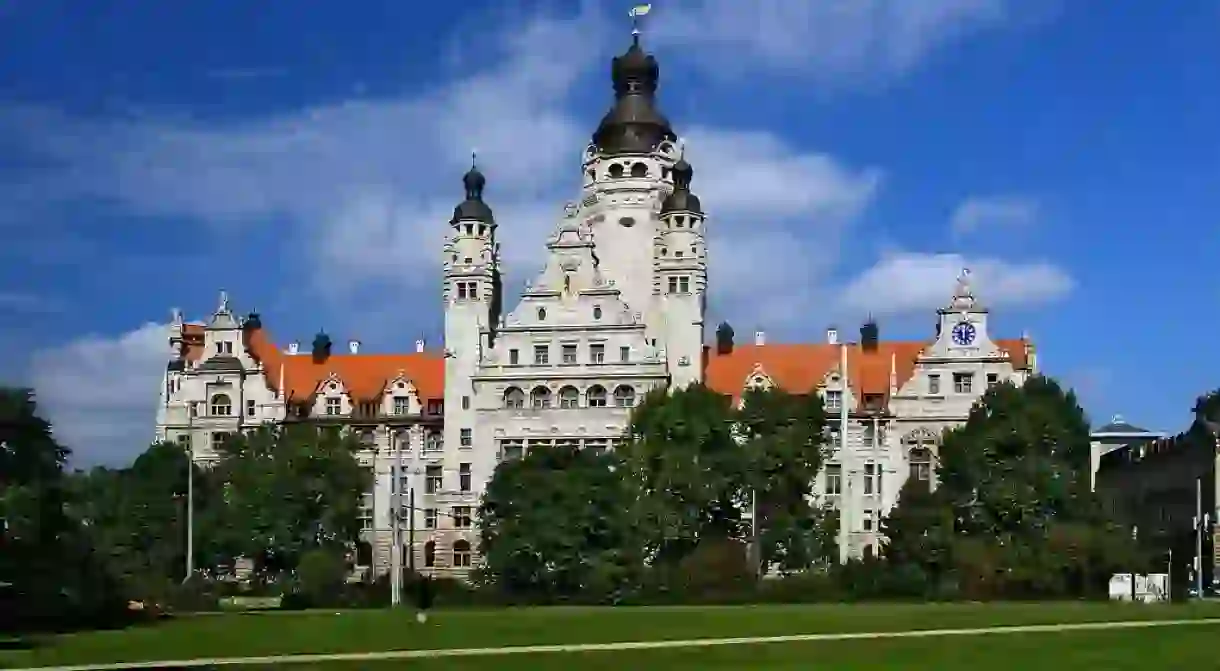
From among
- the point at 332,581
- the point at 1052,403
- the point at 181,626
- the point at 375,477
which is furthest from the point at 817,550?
the point at 181,626

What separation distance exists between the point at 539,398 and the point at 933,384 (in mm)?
21861

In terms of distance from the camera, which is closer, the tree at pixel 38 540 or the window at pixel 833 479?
the tree at pixel 38 540

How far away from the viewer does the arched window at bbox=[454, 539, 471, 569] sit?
90.8 metres

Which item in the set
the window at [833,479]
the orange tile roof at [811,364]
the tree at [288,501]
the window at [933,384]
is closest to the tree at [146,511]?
the tree at [288,501]

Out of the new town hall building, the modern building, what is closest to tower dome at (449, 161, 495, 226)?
the new town hall building

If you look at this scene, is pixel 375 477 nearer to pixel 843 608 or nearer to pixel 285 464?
pixel 285 464

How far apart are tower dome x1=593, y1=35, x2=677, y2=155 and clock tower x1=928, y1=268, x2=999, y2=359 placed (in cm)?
2035

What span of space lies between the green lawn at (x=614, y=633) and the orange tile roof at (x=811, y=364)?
41312 mm

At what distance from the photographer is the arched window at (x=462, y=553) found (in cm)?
9075

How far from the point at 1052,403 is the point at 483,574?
90.6 feet

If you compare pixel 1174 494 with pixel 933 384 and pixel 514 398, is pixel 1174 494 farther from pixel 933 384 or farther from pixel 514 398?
pixel 514 398

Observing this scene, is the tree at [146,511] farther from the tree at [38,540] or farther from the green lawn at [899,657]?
the green lawn at [899,657]

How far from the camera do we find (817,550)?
76188 mm

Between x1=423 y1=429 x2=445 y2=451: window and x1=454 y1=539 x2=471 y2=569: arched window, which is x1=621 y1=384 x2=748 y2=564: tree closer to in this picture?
x1=454 y1=539 x2=471 y2=569: arched window
